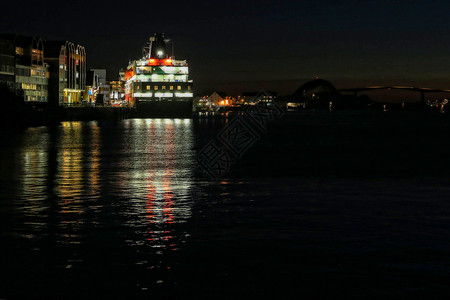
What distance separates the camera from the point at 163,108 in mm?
143625

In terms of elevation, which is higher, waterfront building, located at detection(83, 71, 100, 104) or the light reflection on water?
waterfront building, located at detection(83, 71, 100, 104)

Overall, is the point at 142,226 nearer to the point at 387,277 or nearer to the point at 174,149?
the point at 387,277

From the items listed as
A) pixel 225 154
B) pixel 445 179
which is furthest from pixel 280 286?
pixel 225 154

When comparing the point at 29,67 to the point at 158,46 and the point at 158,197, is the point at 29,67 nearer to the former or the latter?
the point at 158,46

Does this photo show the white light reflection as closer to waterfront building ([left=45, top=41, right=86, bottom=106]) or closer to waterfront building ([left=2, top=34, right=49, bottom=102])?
waterfront building ([left=2, top=34, right=49, bottom=102])

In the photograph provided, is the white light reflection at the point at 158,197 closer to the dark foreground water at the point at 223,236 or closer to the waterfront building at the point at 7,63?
the dark foreground water at the point at 223,236

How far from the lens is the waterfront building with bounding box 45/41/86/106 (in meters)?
138

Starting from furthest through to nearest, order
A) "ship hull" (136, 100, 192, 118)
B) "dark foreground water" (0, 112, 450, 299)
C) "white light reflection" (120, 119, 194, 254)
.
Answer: "ship hull" (136, 100, 192, 118), "white light reflection" (120, 119, 194, 254), "dark foreground water" (0, 112, 450, 299)

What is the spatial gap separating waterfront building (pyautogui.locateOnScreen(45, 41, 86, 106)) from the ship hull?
14.6 meters

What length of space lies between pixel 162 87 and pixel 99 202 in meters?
122

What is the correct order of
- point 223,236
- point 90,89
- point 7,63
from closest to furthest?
point 223,236 → point 7,63 → point 90,89

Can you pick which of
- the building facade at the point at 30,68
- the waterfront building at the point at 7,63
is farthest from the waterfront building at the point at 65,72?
the waterfront building at the point at 7,63

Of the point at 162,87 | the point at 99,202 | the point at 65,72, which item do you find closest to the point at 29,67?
the point at 65,72

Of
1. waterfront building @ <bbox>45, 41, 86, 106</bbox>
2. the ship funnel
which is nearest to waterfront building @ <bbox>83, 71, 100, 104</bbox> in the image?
waterfront building @ <bbox>45, 41, 86, 106</bbox>
